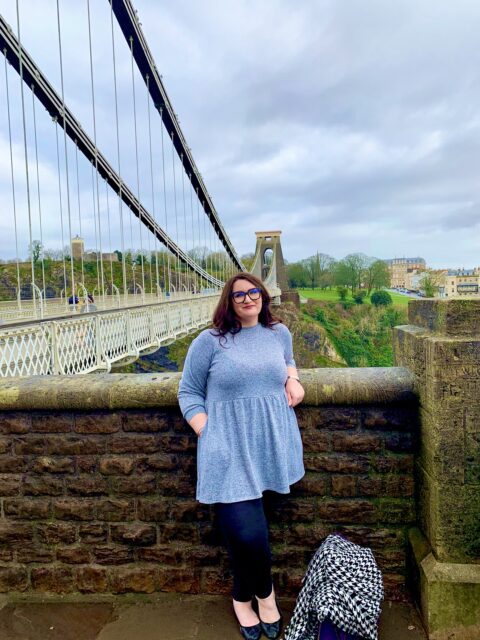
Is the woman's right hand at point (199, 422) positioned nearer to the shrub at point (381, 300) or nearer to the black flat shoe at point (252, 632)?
the black flat shoe at point (252, 632)

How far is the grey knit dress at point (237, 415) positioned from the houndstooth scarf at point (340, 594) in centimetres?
33

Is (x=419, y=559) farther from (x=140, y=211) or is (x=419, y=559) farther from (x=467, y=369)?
(x=140, y=211)

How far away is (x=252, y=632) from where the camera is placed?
1711mm

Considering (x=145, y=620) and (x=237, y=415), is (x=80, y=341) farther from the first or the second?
(x=237, y=415)

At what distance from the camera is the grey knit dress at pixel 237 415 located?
163cm

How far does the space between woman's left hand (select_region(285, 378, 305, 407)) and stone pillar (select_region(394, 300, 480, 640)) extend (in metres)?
A: 0.46

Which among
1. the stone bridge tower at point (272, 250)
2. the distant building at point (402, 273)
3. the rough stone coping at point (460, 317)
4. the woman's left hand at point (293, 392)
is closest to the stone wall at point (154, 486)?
the woman's left hand at point (293, 392)

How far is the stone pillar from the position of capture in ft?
5.45

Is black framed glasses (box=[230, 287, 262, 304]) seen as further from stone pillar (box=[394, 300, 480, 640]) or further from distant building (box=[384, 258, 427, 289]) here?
distant building (box=[384, 258, 427, 289])

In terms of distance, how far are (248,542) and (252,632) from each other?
0.37 meters

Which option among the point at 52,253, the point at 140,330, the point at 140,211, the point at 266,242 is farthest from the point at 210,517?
the point at 266,242

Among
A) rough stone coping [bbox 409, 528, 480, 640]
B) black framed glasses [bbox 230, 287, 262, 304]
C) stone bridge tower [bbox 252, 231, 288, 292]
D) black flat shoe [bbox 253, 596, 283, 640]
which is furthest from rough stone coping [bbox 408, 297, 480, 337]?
stone bridge tower [bbox 252, 231, 288, 292]

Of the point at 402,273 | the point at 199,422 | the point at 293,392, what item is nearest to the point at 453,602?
the point at 293,392

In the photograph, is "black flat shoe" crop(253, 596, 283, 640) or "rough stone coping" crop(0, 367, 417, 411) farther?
"rough stone coping" crop(0, 367, 417, 411)
